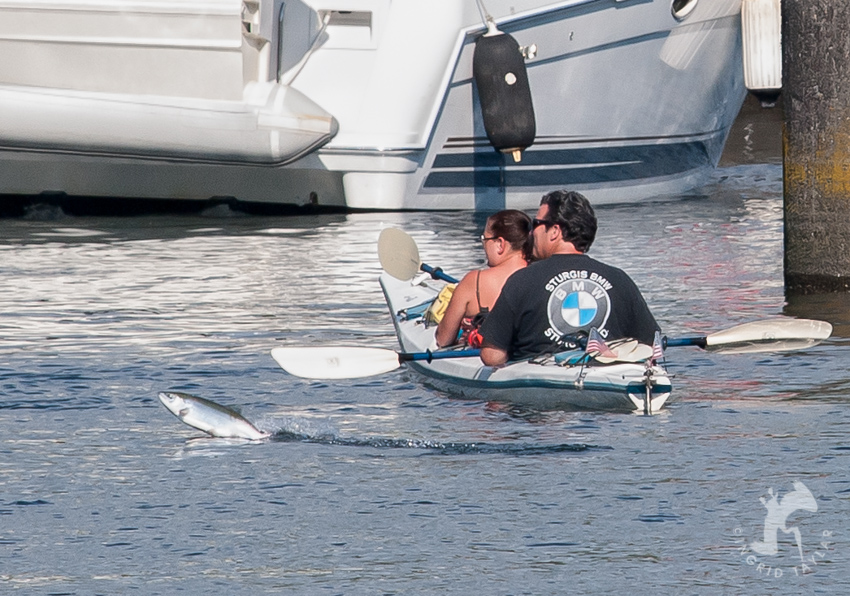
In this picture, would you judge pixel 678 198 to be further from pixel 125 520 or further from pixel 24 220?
pixel 125 520

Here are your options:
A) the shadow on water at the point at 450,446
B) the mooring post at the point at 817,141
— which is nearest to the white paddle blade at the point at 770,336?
the shadow on water at the point at 450,446

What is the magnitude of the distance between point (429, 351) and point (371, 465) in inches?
47.8

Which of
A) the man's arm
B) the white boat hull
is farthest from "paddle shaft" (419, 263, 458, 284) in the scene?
the white boat hull

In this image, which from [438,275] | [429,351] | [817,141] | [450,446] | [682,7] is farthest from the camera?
[682,7]

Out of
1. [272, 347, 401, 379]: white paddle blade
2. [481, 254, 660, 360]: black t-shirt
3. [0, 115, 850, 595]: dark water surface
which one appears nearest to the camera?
[0, 115, 850, 595]: dark water surface

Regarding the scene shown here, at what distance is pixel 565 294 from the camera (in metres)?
6.98

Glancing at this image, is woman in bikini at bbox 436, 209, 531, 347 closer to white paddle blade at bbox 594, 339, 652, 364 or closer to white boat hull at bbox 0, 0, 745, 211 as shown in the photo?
white paddle blade at bbox 594, 339, 652, 364

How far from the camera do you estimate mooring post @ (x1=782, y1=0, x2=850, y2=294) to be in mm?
8766

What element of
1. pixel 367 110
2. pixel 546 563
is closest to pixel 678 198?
pixel 367 110

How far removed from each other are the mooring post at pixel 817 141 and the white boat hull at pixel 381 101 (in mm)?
4273

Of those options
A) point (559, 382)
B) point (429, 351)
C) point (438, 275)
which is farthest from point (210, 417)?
Result: point (438, 275)

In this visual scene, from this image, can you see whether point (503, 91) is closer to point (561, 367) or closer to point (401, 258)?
point (401, 258)

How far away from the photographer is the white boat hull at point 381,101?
1237 cm

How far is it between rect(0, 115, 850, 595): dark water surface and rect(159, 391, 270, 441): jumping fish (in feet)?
0.30
